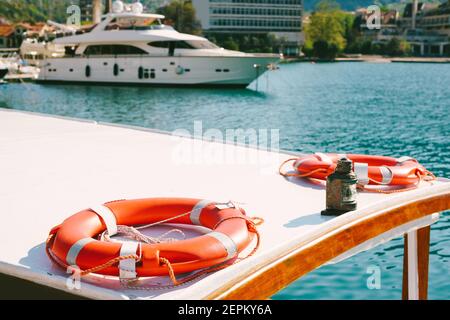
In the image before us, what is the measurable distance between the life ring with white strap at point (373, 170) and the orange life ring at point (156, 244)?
1.52 m

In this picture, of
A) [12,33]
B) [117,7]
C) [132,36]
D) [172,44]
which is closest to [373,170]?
[172,44]

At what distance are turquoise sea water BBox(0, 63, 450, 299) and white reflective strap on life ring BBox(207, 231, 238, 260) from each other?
4.25 meters

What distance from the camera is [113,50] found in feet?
128

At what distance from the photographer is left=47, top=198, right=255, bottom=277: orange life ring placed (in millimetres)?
3230

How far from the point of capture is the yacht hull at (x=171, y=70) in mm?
36250

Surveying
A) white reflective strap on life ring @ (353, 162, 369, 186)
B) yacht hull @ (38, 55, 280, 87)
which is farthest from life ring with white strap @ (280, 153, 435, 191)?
yacht hull @ (38, 55, 280, 87)

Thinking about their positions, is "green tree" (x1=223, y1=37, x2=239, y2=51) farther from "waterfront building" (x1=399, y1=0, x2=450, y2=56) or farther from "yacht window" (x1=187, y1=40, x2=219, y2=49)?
"yacht window" (x1=187, y1=40, x2=219, y2=49)

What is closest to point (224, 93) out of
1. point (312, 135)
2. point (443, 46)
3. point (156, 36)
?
point (156, 36)

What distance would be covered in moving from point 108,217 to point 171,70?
34050 mm

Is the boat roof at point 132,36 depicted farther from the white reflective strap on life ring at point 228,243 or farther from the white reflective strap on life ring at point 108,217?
the white reflective strap on life ring at point 228,243

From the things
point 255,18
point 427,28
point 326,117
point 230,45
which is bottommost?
point 326,117

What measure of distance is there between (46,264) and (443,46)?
130332 millimetres

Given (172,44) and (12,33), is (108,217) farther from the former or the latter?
(12,33)

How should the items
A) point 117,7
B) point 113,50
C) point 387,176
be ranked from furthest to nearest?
point 117,7 → point 113,50 → point 387,176
